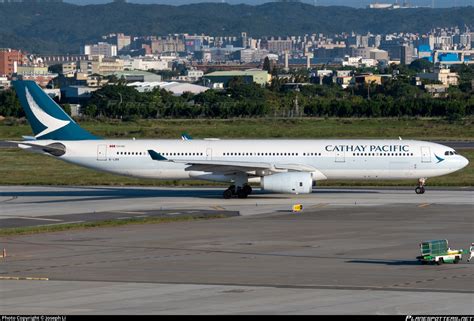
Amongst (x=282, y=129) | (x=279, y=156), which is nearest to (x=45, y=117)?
(x=279, y=156)

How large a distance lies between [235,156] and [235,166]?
262cm

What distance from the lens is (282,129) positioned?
124 m

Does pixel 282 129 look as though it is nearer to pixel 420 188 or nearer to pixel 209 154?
pixel 420 188

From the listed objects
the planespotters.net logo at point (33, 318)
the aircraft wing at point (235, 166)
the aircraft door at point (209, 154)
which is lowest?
the aircraft wing at point (235, 166)

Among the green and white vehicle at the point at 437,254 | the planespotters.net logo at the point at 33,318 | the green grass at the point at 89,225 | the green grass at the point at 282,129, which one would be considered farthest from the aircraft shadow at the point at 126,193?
the green grass at the point at 282,129

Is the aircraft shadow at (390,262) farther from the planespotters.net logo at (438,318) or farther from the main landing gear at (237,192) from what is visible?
the main landing gear at (237,192)

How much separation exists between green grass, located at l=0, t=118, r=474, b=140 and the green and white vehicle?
74.0m

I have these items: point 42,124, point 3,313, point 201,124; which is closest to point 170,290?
point 3,313

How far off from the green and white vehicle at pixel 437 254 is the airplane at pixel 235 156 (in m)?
23.7

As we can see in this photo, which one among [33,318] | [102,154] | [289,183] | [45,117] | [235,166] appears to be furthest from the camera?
[45,117]

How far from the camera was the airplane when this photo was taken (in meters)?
61.8

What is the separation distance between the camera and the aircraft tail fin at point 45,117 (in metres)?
63.9

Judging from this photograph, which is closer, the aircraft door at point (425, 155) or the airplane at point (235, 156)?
the airplane at point (235, 156)

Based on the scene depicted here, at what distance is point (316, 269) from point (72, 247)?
429 inches
